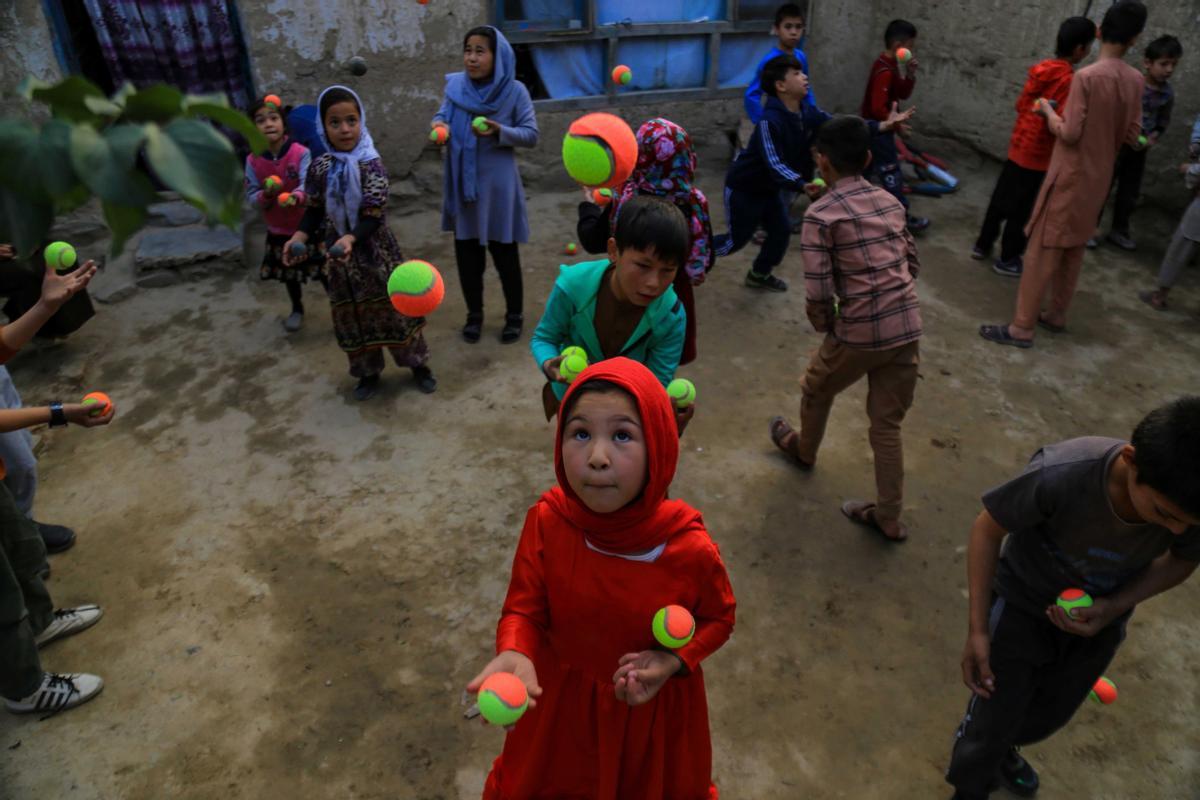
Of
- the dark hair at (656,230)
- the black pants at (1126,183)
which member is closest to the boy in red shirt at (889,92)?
the black pants at (1126,183)

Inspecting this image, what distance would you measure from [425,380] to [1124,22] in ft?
14.1

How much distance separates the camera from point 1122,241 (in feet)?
20.4

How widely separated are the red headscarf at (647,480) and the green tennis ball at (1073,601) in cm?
99

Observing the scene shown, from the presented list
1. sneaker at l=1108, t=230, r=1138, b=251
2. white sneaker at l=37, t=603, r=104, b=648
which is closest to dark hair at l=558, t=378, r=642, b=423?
white sneaker at l=37, t=603, r=104, b=648

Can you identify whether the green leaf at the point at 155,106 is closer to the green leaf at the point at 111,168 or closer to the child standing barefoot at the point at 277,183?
the green leaf at the point at 111,168

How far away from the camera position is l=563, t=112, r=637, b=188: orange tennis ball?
9.90 feet

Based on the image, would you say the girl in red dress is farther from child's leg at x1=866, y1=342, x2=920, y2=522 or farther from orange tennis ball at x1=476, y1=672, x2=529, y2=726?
child's leg at x1=866, y1=342, x2=920, y2=522

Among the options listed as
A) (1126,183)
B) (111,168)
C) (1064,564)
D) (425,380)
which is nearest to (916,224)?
(1126,183)

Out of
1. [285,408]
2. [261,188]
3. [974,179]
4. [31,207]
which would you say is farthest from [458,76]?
[974,179]

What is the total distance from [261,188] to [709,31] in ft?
15.3

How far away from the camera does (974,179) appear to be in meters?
7.39

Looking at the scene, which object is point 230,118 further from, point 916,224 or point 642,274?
point 916,224

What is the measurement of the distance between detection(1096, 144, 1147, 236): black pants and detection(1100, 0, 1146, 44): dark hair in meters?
1.88

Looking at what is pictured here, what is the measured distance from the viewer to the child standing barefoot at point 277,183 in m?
4.52
